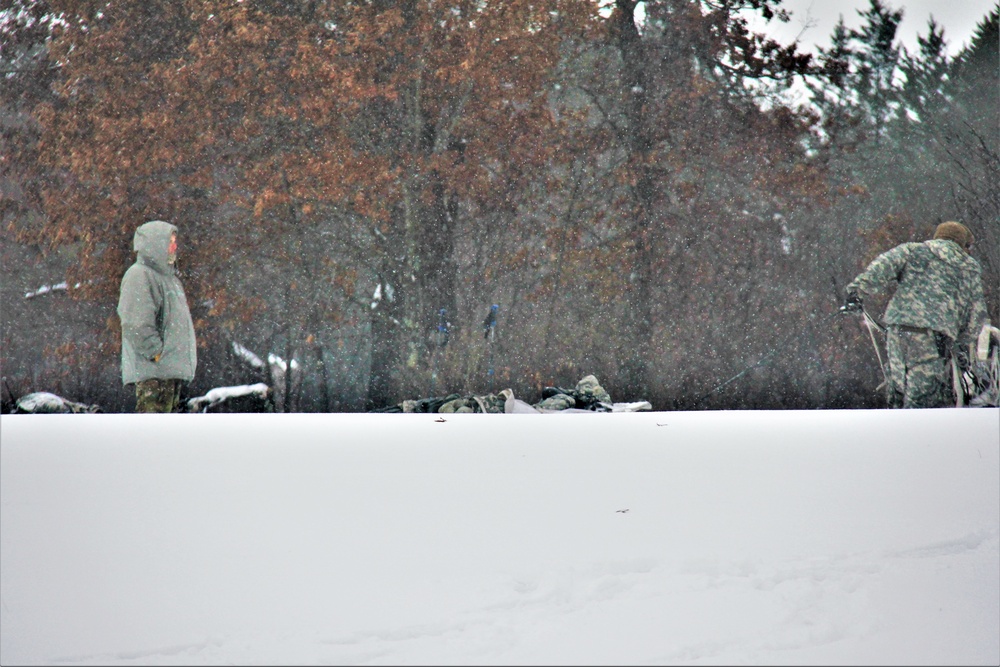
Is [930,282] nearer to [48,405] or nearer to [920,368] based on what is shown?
[920,368]

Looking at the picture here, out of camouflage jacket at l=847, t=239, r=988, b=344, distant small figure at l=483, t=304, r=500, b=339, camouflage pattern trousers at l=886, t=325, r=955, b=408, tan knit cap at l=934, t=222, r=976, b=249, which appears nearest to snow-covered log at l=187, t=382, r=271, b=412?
distant small figure at l=483, t=304, r=500, b=339

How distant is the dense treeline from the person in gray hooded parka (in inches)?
48.2

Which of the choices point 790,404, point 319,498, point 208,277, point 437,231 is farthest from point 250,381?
point 319,498

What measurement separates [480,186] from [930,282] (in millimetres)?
2894

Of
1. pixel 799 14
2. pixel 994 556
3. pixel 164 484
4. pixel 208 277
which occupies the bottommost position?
pixel 994 556

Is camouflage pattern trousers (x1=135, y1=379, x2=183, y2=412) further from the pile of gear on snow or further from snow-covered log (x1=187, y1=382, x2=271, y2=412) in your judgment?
the pile of gear on snow

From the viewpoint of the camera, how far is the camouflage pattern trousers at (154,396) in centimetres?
536

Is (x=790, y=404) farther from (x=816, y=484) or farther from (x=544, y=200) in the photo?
(x=816, y=484)

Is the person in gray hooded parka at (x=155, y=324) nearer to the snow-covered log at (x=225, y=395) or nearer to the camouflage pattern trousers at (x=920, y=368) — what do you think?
the snow-covered log at (x=225, y=395)

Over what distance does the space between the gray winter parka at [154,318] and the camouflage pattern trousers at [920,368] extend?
4074 mm

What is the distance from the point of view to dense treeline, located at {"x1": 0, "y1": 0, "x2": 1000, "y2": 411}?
6.65m

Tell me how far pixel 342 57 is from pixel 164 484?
4.52 meters

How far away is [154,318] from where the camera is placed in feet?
17.3

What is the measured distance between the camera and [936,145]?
7.09 m
